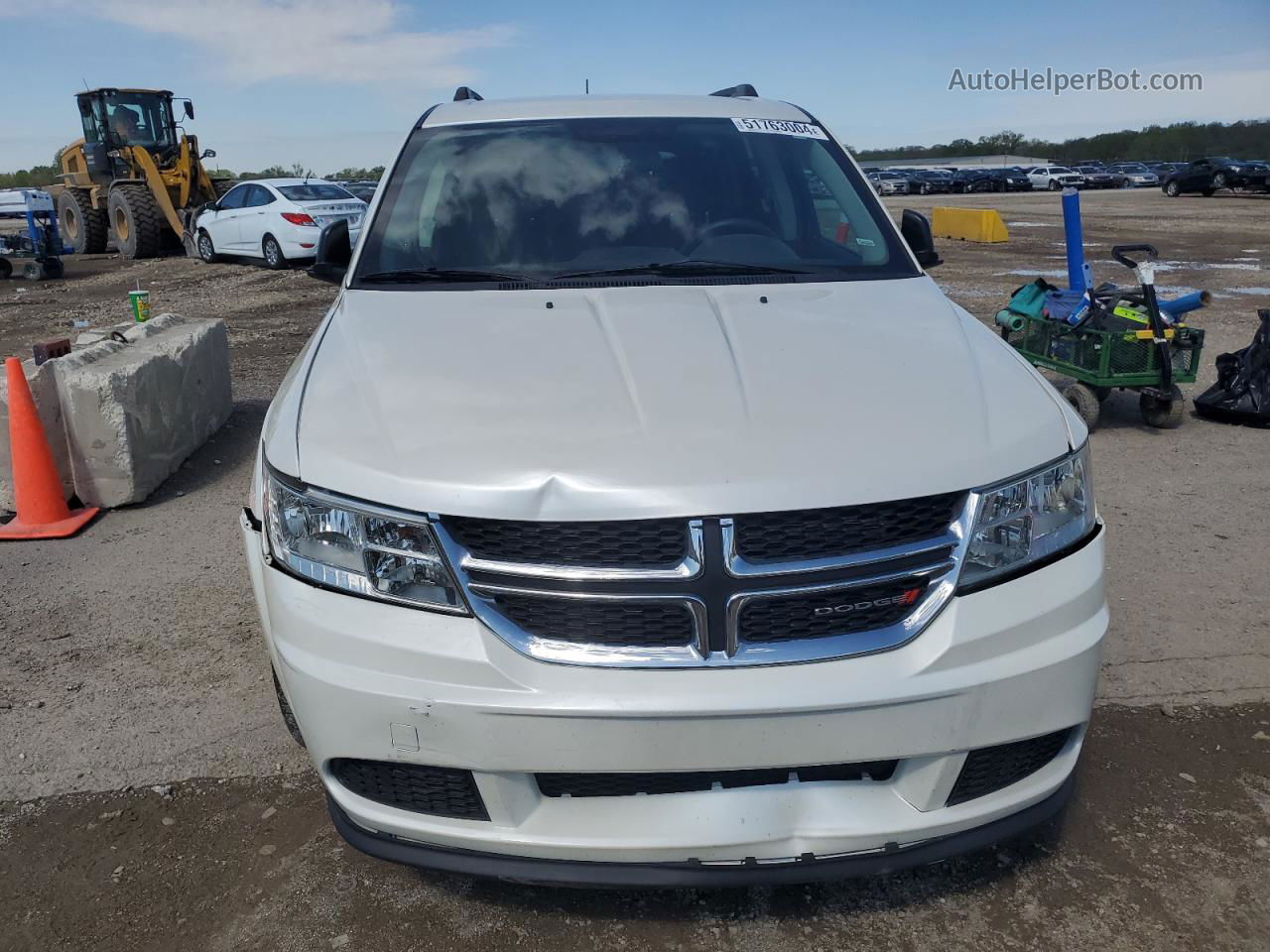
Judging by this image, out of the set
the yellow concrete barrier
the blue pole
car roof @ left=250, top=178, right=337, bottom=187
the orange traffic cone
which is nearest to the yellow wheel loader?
car roof @ left=250, top=178, right=337, bottom=187

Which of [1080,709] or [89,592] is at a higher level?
[1080,709]

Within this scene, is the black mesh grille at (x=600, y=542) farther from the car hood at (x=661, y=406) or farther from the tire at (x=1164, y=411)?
the tire at (x=1164, y=411)

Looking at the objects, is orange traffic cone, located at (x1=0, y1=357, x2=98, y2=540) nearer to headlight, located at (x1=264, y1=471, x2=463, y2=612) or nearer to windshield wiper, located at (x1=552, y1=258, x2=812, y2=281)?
windshield wiper, located at (x1=552, y1=258, x2=812, y2=281)

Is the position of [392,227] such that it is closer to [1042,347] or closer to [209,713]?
[209,713]

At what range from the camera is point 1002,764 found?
2.18m

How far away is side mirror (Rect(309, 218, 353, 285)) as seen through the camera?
371 centimetres

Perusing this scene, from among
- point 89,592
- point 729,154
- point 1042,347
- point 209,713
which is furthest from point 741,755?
point 1042,347

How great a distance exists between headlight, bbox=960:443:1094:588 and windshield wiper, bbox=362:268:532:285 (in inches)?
63.3

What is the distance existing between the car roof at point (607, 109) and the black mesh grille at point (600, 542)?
222cm

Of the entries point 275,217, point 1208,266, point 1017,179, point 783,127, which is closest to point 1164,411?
point 783,127

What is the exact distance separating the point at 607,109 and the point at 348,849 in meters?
2.64

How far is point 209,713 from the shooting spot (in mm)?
3369

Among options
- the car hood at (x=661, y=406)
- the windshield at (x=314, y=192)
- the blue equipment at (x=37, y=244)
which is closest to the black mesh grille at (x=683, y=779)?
the car hood at (x=661, y=406)

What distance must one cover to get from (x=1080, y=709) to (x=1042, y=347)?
196 inches
